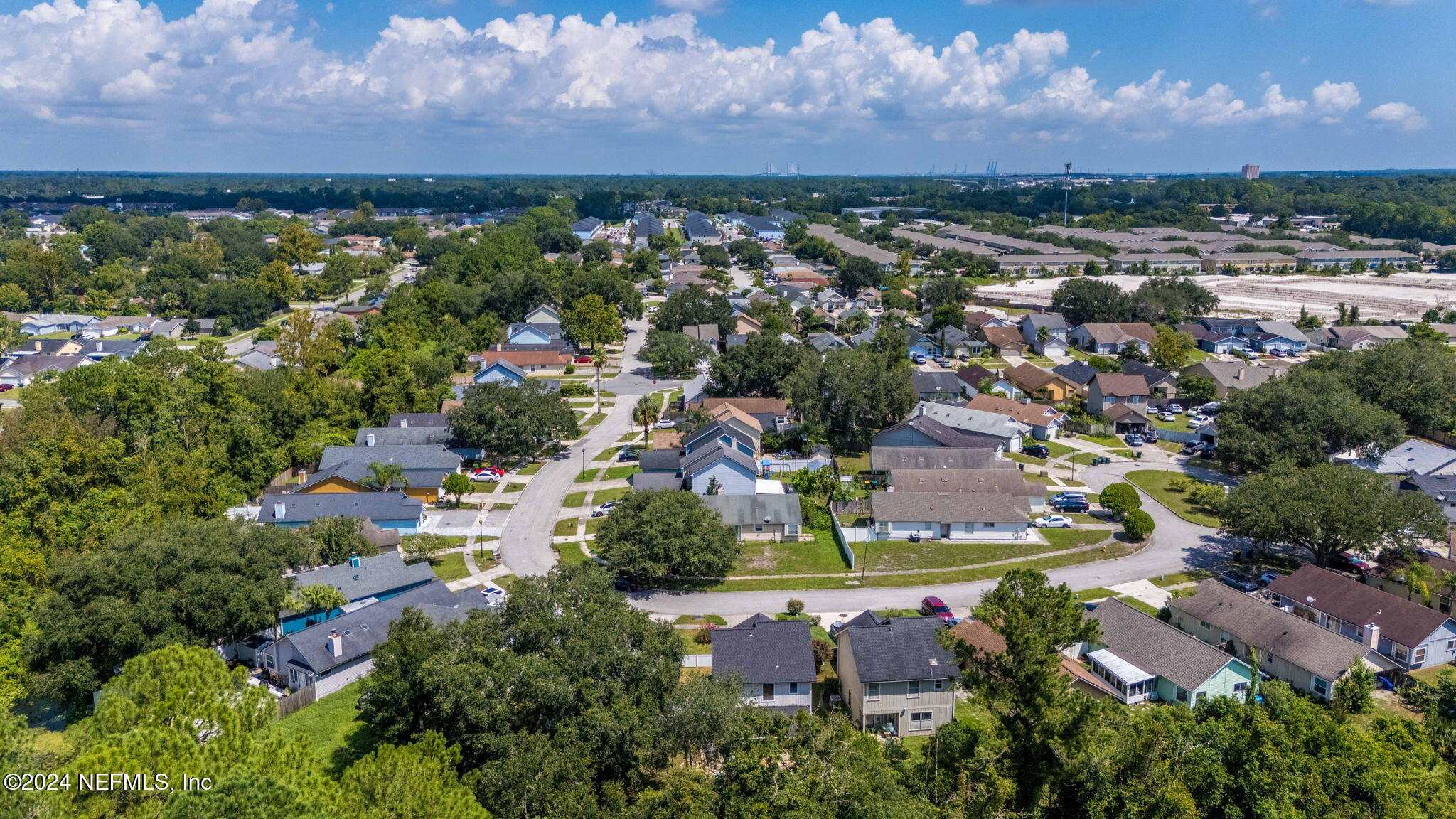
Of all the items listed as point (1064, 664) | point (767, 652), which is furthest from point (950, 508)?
point (767, 652)

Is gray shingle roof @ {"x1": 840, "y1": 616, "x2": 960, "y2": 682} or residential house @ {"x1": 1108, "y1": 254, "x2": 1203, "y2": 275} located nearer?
gray shingle roof @ {"x1": 840, "y1": 616, "x2": 960, "y2": 682}

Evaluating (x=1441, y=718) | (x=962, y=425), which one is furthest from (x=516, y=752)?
(x=962, y=425)

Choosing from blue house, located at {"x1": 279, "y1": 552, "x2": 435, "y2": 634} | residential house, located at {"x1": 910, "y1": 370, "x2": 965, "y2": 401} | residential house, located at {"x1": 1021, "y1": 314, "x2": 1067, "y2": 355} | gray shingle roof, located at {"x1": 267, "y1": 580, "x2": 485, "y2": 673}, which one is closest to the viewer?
gray shingle roof, located at {"x1": 267, "y1": 580, "x2": 485, "y2": 673}

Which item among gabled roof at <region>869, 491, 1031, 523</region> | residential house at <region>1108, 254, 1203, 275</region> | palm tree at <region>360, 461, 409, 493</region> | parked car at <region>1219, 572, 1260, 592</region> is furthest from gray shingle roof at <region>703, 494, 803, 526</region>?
residential house at <region>1108, 254, 1203, 275</region>

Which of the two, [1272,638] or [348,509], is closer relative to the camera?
[1272,638]

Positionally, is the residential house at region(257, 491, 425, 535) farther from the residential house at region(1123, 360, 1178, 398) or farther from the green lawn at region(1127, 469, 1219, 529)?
the residential house at region(1123, 360, 1178, 398)

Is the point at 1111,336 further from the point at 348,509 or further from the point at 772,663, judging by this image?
the point at 348,509
